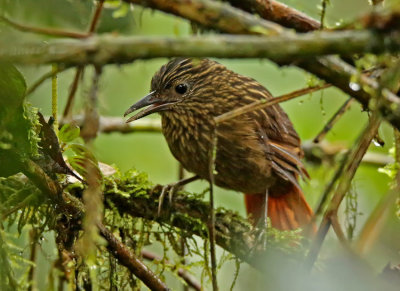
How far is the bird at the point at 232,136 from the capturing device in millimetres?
3754

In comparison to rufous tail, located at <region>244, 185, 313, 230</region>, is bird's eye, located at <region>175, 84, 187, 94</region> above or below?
above

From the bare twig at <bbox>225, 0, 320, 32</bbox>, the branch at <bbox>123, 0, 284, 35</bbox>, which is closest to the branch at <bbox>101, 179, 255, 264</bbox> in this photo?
the bare twig at <bbox>225, 0, 320, 32</bbox>

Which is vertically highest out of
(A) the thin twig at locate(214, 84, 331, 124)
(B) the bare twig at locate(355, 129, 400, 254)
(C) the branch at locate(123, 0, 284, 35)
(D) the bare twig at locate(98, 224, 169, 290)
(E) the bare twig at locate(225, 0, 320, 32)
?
(C) the branch at locate(123, 0, 284, 35)

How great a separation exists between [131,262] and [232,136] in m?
1.38

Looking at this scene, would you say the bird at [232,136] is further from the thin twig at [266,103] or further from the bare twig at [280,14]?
the thin twig at [266,103]

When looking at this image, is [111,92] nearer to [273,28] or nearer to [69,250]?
[69,250]

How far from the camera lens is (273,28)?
159cm

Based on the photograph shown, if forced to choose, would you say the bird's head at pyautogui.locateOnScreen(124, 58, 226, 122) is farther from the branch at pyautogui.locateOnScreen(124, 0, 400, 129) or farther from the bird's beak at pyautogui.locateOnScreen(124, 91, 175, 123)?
the branch at pyautogui.locateOnScreen(124, 0, 400, 129)

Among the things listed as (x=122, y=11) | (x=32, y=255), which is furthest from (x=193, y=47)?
(x=32, y=255)

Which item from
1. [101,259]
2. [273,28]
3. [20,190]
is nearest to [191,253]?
[101,259]

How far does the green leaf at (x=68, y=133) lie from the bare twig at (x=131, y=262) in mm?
393

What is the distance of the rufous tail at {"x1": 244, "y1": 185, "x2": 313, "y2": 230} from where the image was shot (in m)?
4.13

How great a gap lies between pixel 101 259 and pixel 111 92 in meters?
2.59

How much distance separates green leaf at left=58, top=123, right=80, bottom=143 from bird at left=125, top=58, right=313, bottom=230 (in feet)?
3.88
